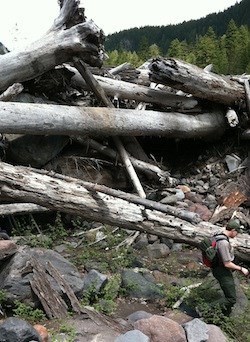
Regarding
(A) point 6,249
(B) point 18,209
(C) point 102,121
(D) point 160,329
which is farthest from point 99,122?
(D) point 160,329

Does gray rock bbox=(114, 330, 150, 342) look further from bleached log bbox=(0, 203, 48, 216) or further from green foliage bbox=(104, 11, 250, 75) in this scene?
green foliage bbox=(104, 11, 250, 75)

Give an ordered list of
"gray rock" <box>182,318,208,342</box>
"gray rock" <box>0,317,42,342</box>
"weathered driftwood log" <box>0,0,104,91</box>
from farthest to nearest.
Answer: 1. "weathered driftwood log" <box>0,0,104,91</box>
2. "gray rock" <box>182,318,208,342</box>
3. "gray rock" <box>0,317,42,342</box>

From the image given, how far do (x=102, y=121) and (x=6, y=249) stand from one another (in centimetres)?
325

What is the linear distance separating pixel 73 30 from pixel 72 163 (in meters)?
2.56

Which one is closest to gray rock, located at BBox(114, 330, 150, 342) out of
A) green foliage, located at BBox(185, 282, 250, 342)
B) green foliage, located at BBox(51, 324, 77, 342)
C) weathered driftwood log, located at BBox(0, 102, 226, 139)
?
green foliage, located at BBox(51, 324, 77, 342)

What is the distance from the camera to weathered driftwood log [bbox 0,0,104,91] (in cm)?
742

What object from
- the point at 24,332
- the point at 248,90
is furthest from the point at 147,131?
the point at 24,332

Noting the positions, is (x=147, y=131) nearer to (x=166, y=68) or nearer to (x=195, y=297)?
(x=166, y=68)

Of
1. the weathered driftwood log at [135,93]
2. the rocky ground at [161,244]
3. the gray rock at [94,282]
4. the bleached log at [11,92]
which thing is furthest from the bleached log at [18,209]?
the weathered driftwood log at [135,93]

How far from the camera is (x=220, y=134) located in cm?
1035

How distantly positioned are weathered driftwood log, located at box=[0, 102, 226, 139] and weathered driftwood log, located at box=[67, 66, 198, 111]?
1.08 ft

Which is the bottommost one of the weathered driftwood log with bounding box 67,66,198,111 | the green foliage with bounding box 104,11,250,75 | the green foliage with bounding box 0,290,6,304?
the green foliage with bounding box 104,11,250,75

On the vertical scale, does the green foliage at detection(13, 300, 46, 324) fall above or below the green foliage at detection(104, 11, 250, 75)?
above

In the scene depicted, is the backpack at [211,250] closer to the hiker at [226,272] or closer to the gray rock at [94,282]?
the hiker at [226,272]
